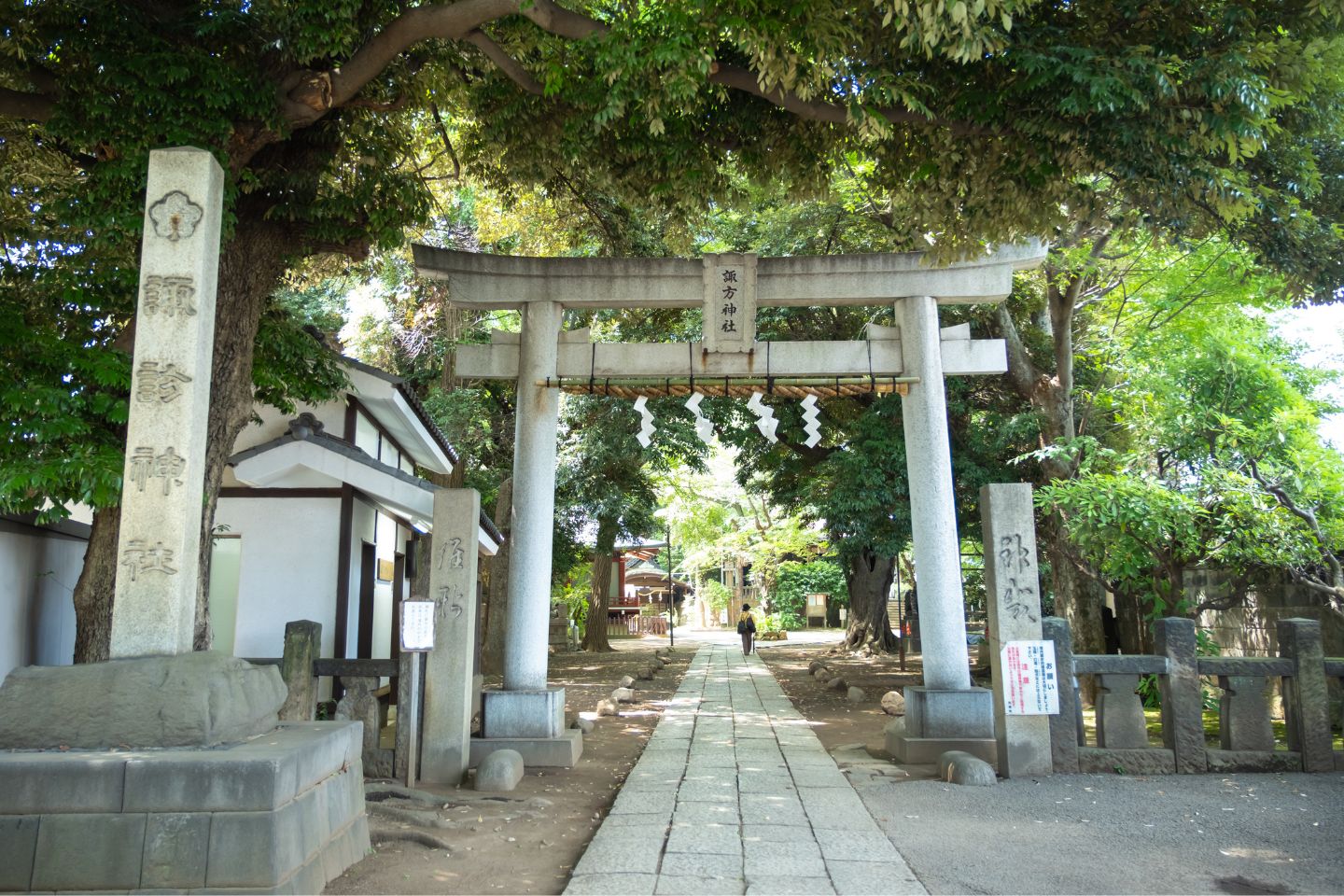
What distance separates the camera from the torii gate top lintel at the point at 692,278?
30.4 feet

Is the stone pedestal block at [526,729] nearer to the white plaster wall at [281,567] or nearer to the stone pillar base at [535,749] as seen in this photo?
the stone pillar base at [535,749]

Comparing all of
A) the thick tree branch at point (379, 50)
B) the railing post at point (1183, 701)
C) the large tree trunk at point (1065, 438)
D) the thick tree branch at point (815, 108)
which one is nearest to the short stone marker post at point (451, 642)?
the thick tree branch at point (379, 50)

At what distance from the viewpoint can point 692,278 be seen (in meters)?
9.35

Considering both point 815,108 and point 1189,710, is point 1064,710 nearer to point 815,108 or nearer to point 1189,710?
point 1189,710

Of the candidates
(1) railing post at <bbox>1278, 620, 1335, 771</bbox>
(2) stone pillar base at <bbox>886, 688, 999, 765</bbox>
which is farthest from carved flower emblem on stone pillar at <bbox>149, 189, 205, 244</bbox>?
(1) railing post at <bbox>1278, 620, 1335, 771</bbox>

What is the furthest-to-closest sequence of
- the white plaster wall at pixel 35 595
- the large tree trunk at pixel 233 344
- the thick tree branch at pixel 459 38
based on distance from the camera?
the white plaster wall at pixel 35 595 < the thick tree branch at pixel 459 38 < the large tree trunk at pixel 233 344

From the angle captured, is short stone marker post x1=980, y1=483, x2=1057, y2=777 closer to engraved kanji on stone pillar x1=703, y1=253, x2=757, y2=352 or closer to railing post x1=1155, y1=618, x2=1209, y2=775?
railing post x1=1155, y1=618, x2=1209, y2=775

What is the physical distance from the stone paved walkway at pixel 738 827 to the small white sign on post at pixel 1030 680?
167 centimetres

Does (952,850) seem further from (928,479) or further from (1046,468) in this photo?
(1046,468)

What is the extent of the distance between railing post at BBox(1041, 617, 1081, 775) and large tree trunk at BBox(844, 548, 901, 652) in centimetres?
1459

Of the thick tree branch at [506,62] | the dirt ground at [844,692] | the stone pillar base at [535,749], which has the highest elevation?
the thick tree branch at [506,62]

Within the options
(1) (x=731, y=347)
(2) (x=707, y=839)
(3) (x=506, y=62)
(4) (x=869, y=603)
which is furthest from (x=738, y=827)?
(4) (x=869, y=603)

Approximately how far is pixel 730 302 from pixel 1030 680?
4.63 meters

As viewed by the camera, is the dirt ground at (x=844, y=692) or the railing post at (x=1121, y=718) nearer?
the railing post at (x=1121, y=718)
